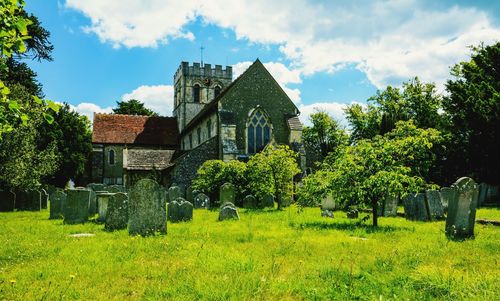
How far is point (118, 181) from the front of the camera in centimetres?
3594

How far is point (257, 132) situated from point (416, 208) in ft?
52.6

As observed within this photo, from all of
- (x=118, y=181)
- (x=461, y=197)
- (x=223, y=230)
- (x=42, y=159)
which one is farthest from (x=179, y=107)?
(x=461, y=197)

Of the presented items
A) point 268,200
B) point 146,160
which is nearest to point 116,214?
point 268,200

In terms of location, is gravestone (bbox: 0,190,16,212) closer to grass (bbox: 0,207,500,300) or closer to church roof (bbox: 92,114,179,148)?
grass (bbox: 0,207,500,300)

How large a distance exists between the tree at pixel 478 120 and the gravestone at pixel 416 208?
11.9 meters

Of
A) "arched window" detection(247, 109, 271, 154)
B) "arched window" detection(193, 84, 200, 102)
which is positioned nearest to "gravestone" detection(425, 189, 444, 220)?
"arched window" detection(247, 109, 271, 154)

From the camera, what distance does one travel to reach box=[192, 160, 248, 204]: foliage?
65.3ft

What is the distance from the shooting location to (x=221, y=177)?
2019 centimetres

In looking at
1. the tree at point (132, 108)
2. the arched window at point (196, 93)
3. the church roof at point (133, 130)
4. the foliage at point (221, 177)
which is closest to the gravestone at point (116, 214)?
the foliage at point (221, 177)

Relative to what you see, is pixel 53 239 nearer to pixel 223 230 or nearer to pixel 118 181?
pixel 223 230

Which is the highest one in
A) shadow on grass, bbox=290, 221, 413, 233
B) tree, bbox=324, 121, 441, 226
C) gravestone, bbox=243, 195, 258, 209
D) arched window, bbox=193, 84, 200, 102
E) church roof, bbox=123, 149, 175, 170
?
arched window, bbox=193, 84, 200, 102

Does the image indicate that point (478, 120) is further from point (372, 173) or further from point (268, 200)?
point (372, 173)

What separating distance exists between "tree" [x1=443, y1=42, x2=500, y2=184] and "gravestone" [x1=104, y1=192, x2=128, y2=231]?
19863 mm

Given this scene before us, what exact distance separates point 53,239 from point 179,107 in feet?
106
